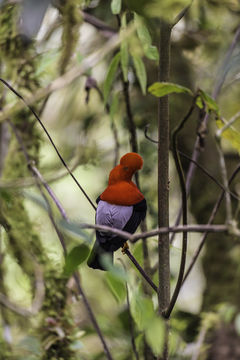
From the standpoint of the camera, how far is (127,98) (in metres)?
1.22

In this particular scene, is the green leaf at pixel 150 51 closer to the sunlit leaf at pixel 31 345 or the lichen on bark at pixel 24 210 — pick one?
the lichen on bark at pixel 24 210

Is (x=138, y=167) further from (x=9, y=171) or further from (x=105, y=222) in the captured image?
(x=9, y=171)

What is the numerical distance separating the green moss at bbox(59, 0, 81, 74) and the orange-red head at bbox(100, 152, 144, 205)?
2.00 ft

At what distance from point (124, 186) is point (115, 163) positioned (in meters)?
0.46

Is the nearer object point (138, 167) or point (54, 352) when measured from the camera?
point (138, 167)

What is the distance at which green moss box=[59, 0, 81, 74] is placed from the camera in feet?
4.38

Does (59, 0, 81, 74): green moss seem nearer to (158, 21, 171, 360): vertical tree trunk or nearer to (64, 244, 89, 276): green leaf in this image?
(158, 21, 171, 360): vertical tree trunk

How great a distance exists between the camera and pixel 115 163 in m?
1.34

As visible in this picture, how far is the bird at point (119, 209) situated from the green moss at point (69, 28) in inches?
24.0

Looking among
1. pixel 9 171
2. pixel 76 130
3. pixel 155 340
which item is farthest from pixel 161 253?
pixel 76 130

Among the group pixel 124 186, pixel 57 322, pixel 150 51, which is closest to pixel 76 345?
pixel 57 322

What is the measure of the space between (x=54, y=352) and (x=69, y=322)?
0.30 feet

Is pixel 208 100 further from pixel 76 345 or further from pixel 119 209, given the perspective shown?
pixel 76 345

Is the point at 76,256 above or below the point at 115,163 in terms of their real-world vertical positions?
above
